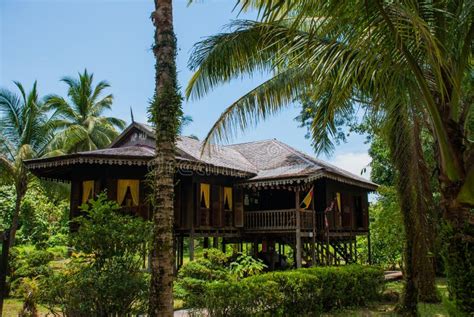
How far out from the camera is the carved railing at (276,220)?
681 inches

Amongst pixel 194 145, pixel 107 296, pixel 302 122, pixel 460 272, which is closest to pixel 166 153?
pixel 107 296

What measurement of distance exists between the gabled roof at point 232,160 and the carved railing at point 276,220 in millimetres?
1423

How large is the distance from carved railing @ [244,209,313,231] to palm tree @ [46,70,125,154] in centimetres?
1285

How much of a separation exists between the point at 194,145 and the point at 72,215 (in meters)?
5.67

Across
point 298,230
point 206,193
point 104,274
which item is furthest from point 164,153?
point 298,230

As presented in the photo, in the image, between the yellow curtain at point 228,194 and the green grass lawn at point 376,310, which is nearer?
the green grass lawn at point 376,310

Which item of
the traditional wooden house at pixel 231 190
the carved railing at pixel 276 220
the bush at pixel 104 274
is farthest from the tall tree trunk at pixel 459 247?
the carved railing at pixel 276 220

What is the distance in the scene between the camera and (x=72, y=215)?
16656 mm

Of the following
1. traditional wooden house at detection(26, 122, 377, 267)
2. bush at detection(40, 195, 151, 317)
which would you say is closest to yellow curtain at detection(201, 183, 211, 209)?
traditional wooden house at detection(26, 122, 377, 267)

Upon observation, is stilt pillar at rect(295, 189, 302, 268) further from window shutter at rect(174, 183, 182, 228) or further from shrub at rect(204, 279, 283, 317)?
shrub at rect(204, 279, 283, 317)

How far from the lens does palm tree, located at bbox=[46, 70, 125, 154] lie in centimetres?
2889

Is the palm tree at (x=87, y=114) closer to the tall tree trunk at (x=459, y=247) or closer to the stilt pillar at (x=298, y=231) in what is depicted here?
the stilt pillar at (x=298, y=231)

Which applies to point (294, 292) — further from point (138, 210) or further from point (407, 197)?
point (138, 210)

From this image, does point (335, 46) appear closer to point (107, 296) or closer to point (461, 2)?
point (461, 2)
